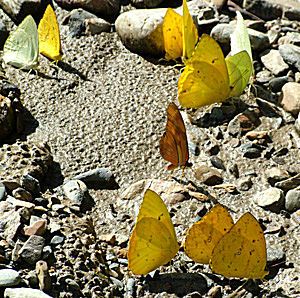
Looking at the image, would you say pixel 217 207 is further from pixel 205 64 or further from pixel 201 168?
pixel 205 64

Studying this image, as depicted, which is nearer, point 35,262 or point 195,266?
point 35,262

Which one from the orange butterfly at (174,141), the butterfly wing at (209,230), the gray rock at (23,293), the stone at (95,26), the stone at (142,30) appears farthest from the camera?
the stone at (95,26)

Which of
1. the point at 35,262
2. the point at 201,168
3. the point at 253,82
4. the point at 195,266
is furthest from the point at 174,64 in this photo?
the point at 35,262

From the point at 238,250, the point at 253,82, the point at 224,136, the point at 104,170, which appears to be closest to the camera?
the point at 238,250

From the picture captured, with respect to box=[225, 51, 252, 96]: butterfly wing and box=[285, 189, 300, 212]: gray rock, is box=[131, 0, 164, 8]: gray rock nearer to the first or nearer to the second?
box=[225, 51, 252, 96]: butterfly wing

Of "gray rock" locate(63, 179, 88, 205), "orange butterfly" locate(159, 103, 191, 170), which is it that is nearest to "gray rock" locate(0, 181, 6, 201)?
"gray rock" locate(63, 179, 88, 205)

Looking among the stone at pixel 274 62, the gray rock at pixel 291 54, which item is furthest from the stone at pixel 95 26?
the gray rock at pixel 291 54

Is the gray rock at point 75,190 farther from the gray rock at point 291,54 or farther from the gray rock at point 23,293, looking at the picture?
the gray rock at point 291,54

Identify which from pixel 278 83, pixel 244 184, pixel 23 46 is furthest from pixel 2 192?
pixel 278 83
